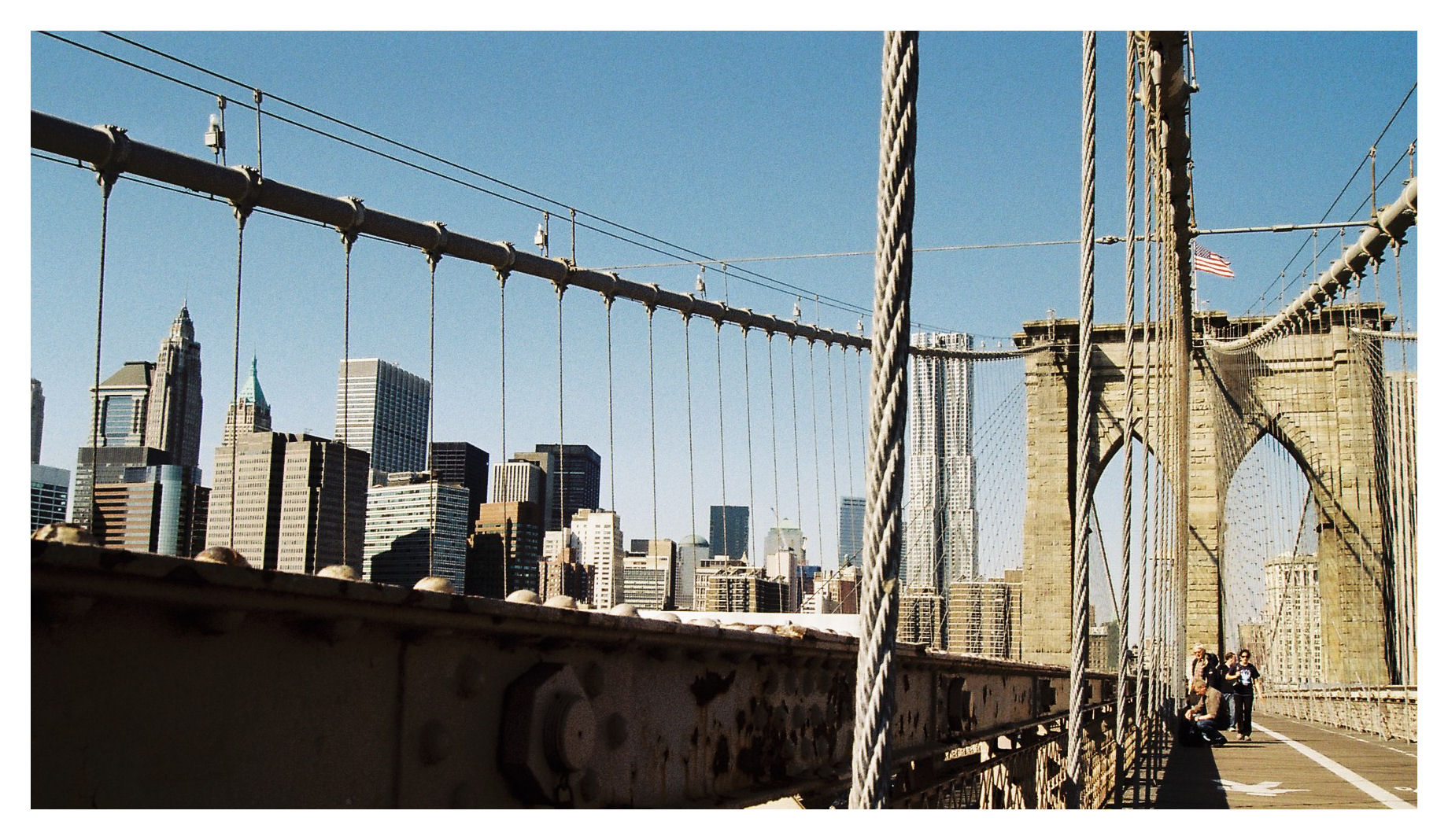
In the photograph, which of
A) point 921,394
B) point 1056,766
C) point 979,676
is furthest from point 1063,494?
point 979,676

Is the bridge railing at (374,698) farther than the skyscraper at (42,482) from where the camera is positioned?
No

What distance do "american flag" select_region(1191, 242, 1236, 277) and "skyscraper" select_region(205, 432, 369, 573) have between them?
20.4 m

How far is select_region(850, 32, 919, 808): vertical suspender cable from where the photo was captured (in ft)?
7.73

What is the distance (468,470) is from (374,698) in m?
15.2

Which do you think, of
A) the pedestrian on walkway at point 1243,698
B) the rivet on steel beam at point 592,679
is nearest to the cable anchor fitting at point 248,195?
the rivet on steel beam at point 592,679

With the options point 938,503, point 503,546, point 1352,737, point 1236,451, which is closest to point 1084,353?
point 503,546

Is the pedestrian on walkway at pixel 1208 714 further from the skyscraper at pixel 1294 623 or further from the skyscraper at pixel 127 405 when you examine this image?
the skyscraper at pixel 1294 623

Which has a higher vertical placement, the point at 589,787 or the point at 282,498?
the point at 282,498

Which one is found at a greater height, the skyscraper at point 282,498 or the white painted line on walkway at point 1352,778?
the skyscraper at point 282,498

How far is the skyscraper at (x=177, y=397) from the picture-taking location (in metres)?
8.53

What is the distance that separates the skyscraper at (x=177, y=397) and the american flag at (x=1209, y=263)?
2033cm

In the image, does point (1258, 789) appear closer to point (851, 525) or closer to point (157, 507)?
point (157, 507)

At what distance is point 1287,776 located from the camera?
10328 mm

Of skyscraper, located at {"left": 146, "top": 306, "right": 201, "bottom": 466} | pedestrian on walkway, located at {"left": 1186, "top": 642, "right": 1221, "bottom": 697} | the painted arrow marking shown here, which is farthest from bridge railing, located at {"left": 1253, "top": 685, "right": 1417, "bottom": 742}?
skyscraper, located at {"left": 146, "top": 306, "right": 201, "bottom": 466}
